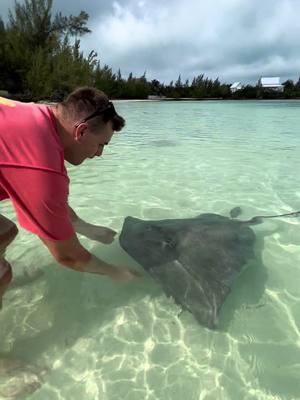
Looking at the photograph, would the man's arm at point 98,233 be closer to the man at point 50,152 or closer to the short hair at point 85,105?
the man at point 50,152

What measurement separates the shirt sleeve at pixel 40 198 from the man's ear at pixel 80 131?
0.24m

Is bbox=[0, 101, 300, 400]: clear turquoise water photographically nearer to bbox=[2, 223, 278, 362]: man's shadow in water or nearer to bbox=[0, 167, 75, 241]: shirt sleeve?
bbox=[2, 223, 278, 362]: man's shadow in water

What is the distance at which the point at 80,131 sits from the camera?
6.20 feet

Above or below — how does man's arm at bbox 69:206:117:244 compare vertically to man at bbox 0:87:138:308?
below

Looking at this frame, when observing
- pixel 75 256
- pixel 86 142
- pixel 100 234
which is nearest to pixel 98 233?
pixel 100 234

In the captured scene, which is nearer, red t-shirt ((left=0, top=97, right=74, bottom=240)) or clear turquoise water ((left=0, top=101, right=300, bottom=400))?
red t-shirt ((left=0, top=97, right=74, bottom=240))

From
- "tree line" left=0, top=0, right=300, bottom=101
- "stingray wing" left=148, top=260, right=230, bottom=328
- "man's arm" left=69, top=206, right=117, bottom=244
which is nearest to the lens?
"stingray wing" left=148, top=260, right=230, bottom=328

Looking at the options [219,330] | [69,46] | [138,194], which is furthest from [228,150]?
[69,46]

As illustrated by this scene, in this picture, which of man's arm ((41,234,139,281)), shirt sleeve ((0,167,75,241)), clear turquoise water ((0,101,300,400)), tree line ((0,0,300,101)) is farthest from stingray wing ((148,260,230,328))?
tree line ((0,0,300,101))

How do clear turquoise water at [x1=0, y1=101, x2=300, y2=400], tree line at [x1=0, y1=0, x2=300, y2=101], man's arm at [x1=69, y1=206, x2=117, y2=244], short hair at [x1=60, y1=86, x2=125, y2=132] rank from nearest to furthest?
short hair at [x1=60, y1=86, x2=125, y2=132] < clear turquoise water at [x1=0, y1=101, x2=300, y2=400] < man's arm at [x1=69, y1=206, x2=117, y2=244] < tree line at [x1=0, y1=0, x2=300, y2=101]

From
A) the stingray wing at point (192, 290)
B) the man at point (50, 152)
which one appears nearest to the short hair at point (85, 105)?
the man at point (50, 152)

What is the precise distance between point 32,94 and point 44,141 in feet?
90.4

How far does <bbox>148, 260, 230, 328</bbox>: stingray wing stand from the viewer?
7.77ft

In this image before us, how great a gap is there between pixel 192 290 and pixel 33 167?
1.35m
